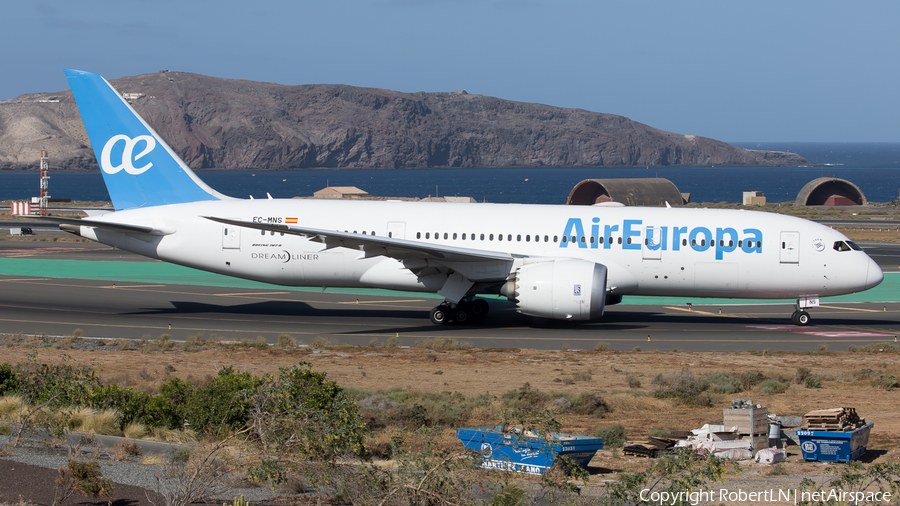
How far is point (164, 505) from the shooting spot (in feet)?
33.1

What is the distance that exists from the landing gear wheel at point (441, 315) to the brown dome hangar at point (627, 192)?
63950mm

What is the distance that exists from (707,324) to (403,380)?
578 inches

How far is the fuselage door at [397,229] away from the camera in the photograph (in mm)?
30467

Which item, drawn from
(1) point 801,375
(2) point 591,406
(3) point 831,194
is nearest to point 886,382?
(1) point 801,375

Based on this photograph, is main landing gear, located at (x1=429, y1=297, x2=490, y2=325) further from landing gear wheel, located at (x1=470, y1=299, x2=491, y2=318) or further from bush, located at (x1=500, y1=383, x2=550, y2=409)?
bush, located at (x1=500, y1=383, x2=550, y2=409)

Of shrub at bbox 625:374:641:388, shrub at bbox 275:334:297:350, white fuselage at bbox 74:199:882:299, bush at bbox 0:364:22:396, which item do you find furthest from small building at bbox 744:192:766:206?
bush at bbox 0:364:22:396

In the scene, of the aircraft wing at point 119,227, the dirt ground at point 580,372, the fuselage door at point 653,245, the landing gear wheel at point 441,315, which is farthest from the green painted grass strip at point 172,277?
the dirt ground at point 580,372

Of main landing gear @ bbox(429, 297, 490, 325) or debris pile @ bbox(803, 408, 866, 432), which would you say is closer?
debris pile @ bbox(803, 408, 866, 432)

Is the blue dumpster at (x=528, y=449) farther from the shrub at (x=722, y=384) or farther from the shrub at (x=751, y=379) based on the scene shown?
the shrub at (x=751, y=379)

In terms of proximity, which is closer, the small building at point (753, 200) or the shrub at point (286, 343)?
the shrub at point (286, 343)

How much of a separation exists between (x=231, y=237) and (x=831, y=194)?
336 feet

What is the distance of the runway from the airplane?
55.5 inches

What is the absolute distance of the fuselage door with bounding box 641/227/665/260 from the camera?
29.1 m

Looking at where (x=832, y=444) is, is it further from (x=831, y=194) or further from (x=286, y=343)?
(x=831, y=194)
